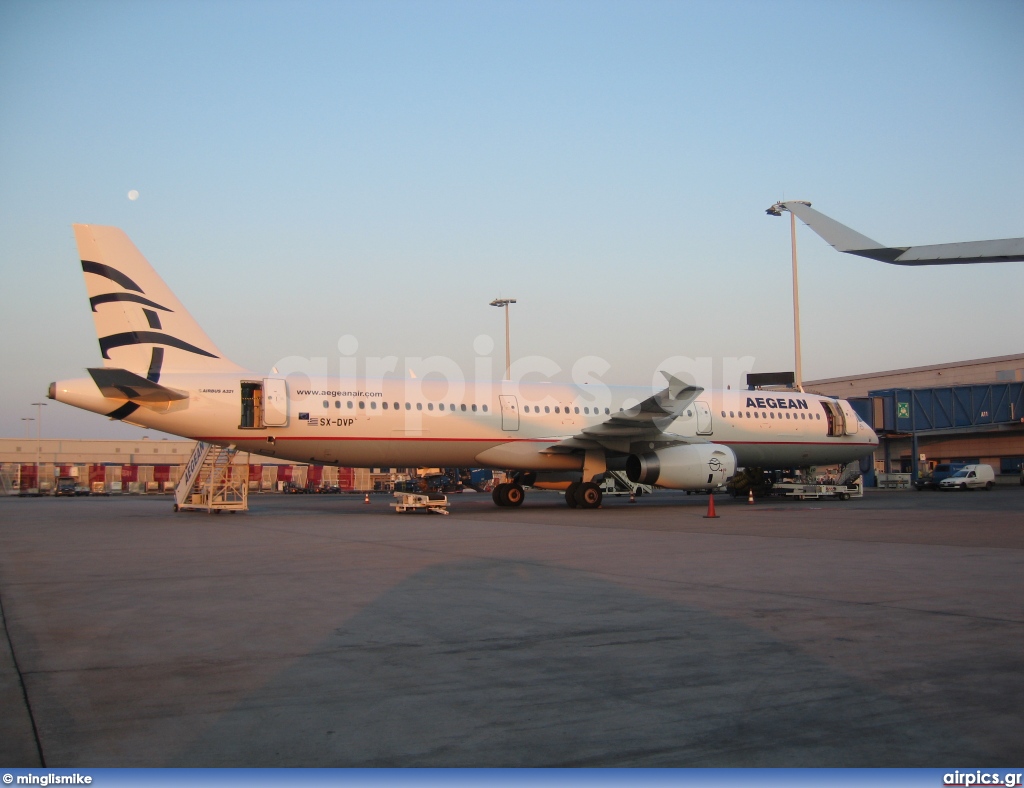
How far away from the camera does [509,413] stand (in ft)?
76.2

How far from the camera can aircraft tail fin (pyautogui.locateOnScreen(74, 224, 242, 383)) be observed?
18766 millimetres

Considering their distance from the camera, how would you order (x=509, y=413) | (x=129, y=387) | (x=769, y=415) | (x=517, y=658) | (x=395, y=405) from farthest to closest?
(x=769, y=415)
(x=509, y=413)
(x=395, y=405)
(x=129, y=387)
(x=517, y=658)

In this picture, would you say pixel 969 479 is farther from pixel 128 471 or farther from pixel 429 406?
pixel 128 471

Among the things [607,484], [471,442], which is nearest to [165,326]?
[471,442]

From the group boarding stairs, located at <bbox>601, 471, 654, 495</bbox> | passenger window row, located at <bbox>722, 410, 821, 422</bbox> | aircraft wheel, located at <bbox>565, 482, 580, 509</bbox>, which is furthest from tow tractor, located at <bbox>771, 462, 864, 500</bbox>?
aircraft wheel, located at <bbox>565, 482, 580, 509</bbox>

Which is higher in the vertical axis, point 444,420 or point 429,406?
point 429,406

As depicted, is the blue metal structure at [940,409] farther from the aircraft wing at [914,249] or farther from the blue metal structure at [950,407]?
the aircraft wing at [914,249]

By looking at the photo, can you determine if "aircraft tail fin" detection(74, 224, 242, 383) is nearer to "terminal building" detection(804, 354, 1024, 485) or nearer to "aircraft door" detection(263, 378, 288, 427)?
"aircraft door" detection(263, 378, 288, 427)

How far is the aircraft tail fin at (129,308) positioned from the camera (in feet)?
61.6

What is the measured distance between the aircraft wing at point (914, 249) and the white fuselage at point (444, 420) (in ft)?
42.5

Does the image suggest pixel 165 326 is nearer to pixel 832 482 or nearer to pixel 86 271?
pixel 86 271

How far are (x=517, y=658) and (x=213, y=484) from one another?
18.8m

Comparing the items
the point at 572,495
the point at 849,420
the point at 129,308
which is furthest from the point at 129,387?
the point at 849,420

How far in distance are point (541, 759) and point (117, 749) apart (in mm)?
1810
